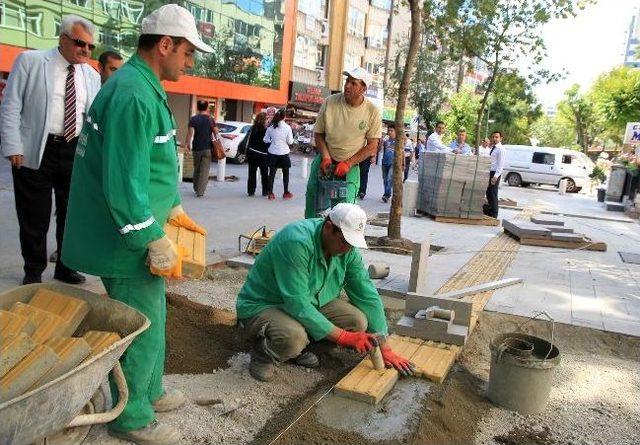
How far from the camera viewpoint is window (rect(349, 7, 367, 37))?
46688mm

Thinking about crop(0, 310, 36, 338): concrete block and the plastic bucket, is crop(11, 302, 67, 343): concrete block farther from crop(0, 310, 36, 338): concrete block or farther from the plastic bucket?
the plastic bucket

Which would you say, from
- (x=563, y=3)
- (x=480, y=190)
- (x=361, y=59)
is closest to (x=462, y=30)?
(x=563, y=3)

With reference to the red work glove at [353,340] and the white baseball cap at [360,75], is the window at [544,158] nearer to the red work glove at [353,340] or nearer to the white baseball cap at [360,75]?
the white baseball cap at [360,75]

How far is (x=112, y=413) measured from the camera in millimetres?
2344

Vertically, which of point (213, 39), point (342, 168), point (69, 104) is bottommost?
point (342, 168)

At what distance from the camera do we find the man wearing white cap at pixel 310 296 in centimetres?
353

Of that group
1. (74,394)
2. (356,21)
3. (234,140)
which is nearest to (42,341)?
(74,394)

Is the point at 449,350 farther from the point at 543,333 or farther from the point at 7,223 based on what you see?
the point at 7,223

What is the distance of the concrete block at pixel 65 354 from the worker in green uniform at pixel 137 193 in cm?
44

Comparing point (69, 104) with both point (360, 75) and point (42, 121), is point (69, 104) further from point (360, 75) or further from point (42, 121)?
point (360, 75)

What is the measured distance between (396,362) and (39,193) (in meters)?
3.08

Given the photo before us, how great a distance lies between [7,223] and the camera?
289 inches

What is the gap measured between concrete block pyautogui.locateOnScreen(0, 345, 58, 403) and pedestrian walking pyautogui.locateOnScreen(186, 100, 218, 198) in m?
9.57

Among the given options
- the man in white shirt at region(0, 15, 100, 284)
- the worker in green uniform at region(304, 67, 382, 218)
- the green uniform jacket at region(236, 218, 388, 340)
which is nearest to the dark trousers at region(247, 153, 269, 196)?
the worker in green uniform at region(304, 67, 382, 218)
